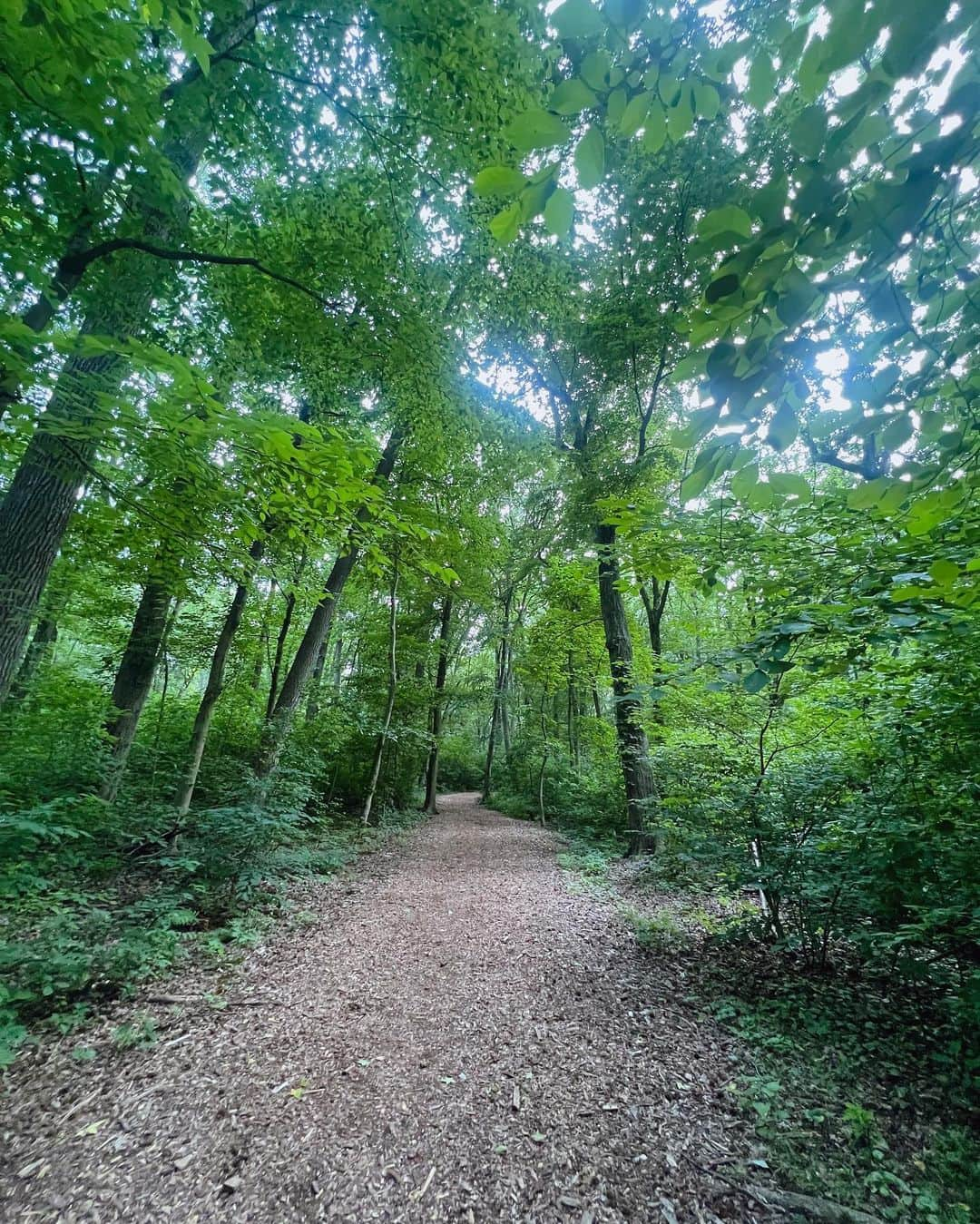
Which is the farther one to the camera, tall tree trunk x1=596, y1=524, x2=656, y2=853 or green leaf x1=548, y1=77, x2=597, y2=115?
tall tree trunk x1=596, y1=524, x2=656, y2=853

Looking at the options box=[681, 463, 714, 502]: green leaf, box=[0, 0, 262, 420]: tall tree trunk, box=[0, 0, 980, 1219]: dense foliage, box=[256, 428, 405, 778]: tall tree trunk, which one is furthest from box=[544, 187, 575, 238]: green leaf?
box=[256, 428, 405, 778]: tall tree trunk

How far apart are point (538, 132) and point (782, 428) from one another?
29.1 inches

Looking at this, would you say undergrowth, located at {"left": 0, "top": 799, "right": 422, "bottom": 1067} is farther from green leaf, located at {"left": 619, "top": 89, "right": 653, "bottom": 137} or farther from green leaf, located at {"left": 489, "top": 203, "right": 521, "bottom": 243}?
green leaf, located at {"left": 619, "top": 89, "right": 653, "bottom": 137}

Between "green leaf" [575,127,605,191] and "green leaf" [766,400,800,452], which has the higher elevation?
"green leaf" [575,127,605,191]

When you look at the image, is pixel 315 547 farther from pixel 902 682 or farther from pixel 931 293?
pixel 902 682

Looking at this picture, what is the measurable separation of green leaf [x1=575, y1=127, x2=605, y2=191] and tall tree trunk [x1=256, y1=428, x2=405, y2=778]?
226 inches

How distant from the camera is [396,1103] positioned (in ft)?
7.97

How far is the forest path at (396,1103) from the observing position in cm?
192

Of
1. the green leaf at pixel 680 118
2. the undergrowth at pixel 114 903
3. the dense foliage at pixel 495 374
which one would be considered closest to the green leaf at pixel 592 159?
the dense foliage at pixel 495 374

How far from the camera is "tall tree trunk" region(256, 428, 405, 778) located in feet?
21.6

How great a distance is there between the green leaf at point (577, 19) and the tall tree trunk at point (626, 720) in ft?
18.4

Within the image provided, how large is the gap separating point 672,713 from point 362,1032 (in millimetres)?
3421

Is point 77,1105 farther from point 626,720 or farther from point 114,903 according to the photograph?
point 626,720

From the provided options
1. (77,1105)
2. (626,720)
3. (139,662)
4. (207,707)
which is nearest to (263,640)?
(139,662)
